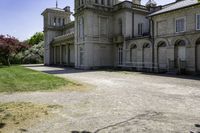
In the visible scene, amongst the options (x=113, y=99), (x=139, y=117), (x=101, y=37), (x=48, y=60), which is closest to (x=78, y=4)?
(x=101, y=37)

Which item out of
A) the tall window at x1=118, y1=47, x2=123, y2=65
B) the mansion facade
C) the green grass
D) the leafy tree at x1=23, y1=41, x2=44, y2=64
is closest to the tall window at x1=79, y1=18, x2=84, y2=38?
the mansion facade

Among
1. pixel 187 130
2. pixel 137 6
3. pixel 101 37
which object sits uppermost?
pixel 137 6

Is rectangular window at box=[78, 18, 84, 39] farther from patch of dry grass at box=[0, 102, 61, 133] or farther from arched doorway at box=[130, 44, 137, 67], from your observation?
patch of dry grass at box=[0, 102, 61, 133]

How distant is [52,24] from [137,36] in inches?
917

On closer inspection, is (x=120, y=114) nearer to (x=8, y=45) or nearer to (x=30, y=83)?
(x=30, y=83)

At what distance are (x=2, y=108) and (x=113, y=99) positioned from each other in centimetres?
396

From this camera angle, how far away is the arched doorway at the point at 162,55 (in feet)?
76.9

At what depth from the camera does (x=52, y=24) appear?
46000 mm

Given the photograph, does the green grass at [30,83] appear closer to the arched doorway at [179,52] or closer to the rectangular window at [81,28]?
the arched doorway at [179,52]

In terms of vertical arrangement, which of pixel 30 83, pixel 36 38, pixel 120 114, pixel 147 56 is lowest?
pixel 120 114

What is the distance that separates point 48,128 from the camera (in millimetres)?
5430

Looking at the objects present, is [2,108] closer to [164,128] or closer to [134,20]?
[164,128]

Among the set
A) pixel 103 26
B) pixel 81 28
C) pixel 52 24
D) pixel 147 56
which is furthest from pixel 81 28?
pixel 52 24

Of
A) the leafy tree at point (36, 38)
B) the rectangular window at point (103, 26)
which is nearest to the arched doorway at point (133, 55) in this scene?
the rectangular window at point (103, 26)
